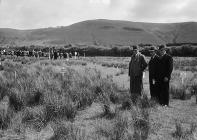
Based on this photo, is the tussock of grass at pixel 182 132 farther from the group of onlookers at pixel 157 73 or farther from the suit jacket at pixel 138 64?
the suit jacket at pixel 138 64

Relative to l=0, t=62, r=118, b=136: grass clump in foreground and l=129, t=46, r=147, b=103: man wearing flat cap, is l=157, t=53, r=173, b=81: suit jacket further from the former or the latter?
l=0, t=62, r=118, b=136: grass clump in foreground

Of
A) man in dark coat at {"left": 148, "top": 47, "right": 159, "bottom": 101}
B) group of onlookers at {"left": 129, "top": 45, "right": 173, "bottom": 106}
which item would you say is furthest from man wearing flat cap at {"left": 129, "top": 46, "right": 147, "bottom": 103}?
man in dark coat at {"left": 148, "top": 47, "right": 159, "bottom": 101}

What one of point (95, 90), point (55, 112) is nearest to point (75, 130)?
point (55, 112)

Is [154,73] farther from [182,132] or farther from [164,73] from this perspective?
[182,132]

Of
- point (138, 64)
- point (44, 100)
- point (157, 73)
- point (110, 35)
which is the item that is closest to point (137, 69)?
point (138, 64)

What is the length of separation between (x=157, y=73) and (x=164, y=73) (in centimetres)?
22

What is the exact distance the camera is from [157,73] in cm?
1153

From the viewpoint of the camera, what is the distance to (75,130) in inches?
309

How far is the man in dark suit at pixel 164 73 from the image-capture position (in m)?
11.2

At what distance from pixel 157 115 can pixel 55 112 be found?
95.7 inches

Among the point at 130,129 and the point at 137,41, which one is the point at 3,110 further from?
the point at 137,41

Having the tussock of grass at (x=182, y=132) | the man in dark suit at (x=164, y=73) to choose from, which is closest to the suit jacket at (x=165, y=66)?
the man in dark suit at (x=164, y=73)

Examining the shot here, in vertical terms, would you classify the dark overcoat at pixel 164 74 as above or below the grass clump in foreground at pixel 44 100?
above

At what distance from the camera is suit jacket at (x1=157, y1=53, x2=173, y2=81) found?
36.8 feet
